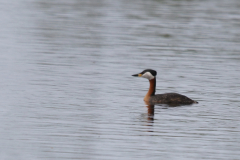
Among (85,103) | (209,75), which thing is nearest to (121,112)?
(85,103)

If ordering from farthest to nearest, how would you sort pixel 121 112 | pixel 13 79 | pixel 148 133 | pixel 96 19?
1. pixel 96 19
2. pixel 13 79
3. pixel 121 112
4. pixel 148 133

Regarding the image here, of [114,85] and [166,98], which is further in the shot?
[114,85]

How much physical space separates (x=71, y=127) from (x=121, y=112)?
7.38 feet

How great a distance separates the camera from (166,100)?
1709cm

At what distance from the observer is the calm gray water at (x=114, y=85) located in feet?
39.5

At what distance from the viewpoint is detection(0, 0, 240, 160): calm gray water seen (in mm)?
12031

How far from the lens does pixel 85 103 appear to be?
53.6 ft

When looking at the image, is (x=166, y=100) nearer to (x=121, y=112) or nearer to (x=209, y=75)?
(x=121, y=112)

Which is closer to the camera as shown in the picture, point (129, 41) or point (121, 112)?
point (121, 112)

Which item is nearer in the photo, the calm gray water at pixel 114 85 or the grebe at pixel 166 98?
the calm gray water at pixel 114 85

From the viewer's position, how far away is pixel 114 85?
19344mm

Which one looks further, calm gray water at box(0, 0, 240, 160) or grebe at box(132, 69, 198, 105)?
grebe at box(132, 69, 198, 105)

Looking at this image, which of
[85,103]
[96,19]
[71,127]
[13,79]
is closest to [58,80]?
[13,79]

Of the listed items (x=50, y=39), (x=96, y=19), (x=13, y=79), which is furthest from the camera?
(x=96, y=19)
